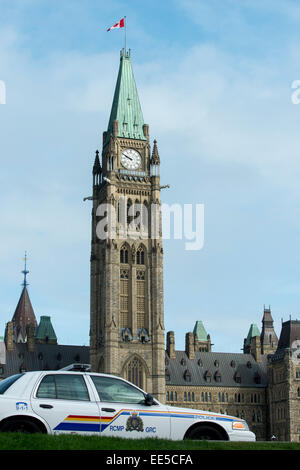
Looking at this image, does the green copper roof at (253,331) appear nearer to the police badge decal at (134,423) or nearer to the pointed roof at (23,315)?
the pointed roof at (23,315)

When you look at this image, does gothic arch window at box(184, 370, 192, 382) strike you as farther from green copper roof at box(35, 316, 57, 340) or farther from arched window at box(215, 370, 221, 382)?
green copper roof at box(35, 316, 57, 340)

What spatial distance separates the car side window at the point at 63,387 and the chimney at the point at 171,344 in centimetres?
10525

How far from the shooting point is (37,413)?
687 inches

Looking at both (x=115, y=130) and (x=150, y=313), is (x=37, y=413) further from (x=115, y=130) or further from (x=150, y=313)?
(x=115, y=130)

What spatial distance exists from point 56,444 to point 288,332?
10417 cm

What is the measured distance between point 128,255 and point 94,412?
282 ft

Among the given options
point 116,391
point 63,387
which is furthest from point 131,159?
point 63,387

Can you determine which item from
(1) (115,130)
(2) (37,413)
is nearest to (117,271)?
(1) (115,130)

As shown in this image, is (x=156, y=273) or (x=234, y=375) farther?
(x=234, y=375)

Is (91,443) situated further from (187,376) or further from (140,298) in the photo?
(187,376)

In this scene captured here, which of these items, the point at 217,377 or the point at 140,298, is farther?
the point at 217,377

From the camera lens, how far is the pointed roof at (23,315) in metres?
151

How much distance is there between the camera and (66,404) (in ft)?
58.0

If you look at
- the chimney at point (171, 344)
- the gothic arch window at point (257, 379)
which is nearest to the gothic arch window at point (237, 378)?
the gothic arch window at point (257, 379)
